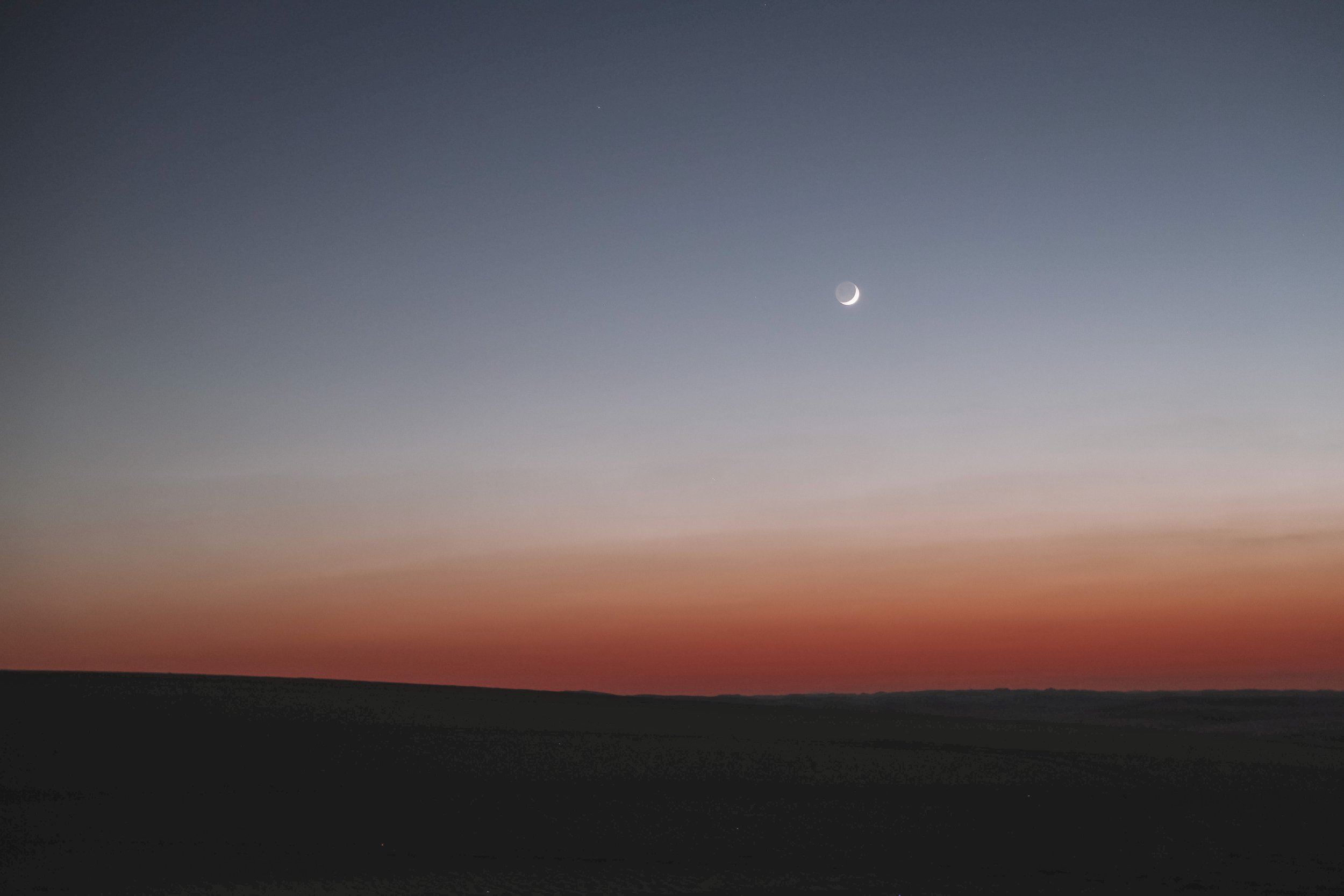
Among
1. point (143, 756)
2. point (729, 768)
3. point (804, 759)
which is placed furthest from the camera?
point (804, 759)

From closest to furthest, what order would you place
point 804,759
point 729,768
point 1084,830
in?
point 1084,830 → point 729,768 → point 804,759

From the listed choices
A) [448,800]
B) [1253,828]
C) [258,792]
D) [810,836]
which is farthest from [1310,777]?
[258,792]

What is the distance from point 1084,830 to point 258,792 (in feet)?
37.1

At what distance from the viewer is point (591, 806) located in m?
13.8

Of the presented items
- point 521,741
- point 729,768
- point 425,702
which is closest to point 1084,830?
point 729,768

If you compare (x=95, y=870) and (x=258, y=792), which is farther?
(x=258, y=792)

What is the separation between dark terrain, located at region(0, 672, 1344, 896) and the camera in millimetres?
10344

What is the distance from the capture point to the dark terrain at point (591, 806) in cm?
1034

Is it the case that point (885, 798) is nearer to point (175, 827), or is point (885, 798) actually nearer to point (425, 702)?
point (175, 827)

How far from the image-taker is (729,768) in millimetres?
17516

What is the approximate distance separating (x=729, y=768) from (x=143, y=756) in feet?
31.1

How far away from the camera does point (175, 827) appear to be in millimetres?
11570

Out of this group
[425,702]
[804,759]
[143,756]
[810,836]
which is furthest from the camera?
[425,702]

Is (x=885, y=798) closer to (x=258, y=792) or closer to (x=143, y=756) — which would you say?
(x=258, y=792)
